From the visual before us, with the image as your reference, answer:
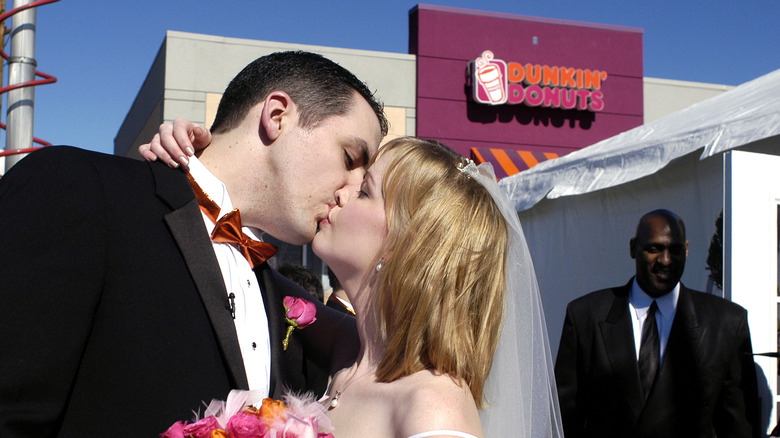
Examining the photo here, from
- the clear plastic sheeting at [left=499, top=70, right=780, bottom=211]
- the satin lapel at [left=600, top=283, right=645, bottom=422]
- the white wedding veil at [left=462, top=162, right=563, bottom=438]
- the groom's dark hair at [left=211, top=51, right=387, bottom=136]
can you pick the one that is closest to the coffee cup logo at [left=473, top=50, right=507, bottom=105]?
the clear plastic sheeting at [left=499, top=70, right=780, bottom=211]

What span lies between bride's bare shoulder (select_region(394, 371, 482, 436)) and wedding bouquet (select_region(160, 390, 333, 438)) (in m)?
0.21

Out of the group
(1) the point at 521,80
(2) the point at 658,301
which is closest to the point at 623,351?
(2) the point at 658,301

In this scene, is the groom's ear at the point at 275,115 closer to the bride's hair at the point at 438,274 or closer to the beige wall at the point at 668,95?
the bride's hair at the point at 438,274

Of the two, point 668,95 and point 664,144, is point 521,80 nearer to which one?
point 668,95

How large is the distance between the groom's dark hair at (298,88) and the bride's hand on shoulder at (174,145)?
0.73ft

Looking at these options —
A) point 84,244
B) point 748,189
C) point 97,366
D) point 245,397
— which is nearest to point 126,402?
point 97,366

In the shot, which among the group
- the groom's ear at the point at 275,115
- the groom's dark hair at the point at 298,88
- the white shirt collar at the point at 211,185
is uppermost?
the groom's dark hair at the point at 298,88

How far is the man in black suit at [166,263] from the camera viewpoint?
1.59 m

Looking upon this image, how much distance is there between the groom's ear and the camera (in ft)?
8.07

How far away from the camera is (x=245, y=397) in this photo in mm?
1767

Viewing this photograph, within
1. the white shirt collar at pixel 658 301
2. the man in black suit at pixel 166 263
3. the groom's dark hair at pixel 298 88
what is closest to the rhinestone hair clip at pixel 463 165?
the man in black suit at pixel 166 263

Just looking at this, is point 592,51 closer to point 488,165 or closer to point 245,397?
point 488,165

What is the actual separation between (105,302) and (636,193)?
514 centimetres

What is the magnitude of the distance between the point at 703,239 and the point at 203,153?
13.4 ft
